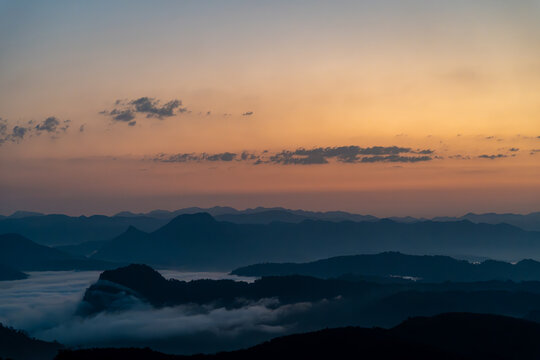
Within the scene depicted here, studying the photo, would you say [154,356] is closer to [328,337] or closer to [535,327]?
[328,337]

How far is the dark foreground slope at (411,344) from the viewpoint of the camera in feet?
422

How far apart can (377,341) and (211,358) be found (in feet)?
105

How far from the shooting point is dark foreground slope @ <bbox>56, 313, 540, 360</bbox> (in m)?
129

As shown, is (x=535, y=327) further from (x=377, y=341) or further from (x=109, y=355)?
(x=109, y=355)

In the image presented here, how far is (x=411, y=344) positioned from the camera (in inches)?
5167

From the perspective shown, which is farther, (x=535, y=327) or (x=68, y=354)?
(x=535, y=327)

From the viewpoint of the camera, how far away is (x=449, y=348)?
487 feet

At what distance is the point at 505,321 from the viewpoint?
16888cm

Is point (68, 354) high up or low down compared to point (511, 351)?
up

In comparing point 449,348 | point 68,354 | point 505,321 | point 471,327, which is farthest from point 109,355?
point 505,321

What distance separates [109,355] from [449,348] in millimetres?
69980

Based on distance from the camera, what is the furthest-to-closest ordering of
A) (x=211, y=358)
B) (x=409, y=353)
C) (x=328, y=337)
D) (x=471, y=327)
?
(x=471, y=327) < (x=328, y=337) < (x=211, y=358) < (x=409, y=353)

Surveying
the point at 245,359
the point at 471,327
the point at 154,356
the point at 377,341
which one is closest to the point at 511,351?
the point at 471,327

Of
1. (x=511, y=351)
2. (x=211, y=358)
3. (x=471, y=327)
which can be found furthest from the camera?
(x=471, y=327)
